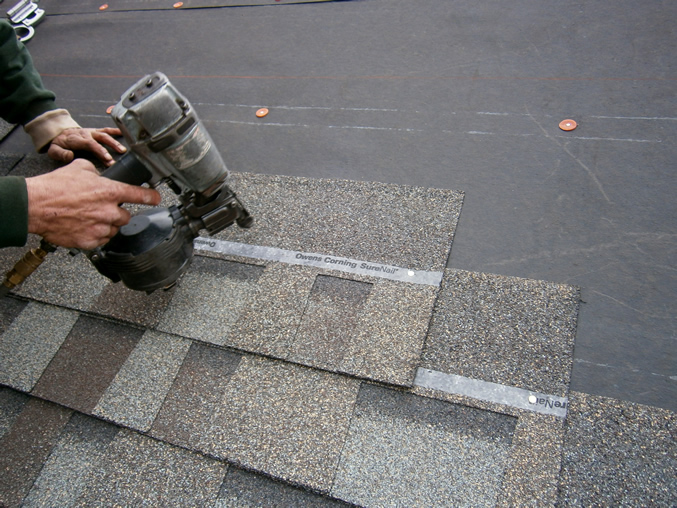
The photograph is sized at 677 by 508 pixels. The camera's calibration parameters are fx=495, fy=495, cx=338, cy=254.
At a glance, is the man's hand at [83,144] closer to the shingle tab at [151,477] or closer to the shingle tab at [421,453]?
the shingle tab at [151,477]

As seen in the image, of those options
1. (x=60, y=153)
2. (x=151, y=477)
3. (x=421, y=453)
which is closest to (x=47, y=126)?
(x=60, y=153)

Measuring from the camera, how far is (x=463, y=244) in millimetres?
1896

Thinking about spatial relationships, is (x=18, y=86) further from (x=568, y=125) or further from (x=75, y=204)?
(x=568, y=125)

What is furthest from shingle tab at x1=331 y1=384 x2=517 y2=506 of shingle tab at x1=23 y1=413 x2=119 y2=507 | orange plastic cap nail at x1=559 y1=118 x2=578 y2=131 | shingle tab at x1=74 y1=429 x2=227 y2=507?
orange plastic cap nail at x1=559 y1=118 x2=578 y2=131

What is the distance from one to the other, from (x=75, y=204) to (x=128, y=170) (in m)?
0.19

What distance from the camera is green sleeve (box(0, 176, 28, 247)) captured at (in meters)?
1.47

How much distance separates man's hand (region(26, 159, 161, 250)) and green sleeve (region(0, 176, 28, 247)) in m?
0.03

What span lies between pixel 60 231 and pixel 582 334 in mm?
1701

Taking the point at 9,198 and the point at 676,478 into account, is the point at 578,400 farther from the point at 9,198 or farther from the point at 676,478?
the point at 9,198

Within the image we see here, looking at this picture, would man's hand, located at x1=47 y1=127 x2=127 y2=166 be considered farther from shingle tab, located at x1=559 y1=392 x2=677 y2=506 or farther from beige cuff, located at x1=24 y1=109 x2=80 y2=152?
shingle tab, located at x1=559 y1=392 x2=677 y2=506

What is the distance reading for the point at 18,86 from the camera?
2273 millimetres

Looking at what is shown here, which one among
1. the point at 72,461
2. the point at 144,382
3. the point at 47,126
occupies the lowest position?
the point at 72,461

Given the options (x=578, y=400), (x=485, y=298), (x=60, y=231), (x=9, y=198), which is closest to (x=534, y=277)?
(x=485, y=298)

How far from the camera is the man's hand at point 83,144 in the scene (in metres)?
2.35
